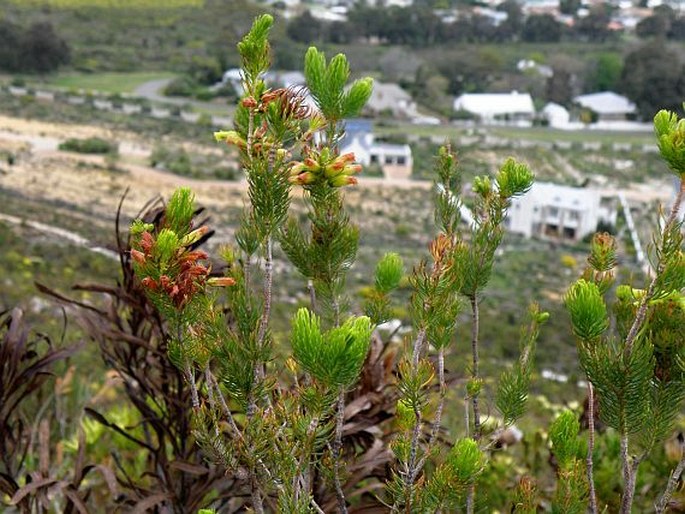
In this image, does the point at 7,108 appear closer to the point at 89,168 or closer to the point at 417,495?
the point at 89,168

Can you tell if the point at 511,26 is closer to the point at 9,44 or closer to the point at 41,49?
the point at 41,49

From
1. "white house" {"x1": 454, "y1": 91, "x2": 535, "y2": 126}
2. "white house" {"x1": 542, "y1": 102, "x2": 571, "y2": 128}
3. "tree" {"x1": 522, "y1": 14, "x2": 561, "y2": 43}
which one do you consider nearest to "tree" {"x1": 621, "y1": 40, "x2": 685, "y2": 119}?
"white house" {"x1": 542, "y1": 102, "x2": 571, "y2": 128}

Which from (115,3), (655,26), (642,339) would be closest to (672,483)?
(642,339)

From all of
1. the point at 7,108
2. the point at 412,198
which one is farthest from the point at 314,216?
the point at 7,108

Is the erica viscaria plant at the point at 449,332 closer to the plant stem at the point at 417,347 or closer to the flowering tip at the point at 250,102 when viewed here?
the plant stem at the point at 417,347

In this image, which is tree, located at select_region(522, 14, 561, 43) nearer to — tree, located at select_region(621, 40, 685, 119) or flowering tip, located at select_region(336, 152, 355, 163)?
tree, located at select_region(621, 40, 685, 119)

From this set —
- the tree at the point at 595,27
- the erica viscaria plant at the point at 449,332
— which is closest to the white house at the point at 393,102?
the tree at the point at 595,27

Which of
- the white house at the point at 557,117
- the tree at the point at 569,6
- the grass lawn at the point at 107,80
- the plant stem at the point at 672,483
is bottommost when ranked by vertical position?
the white house at the point at 557,117
